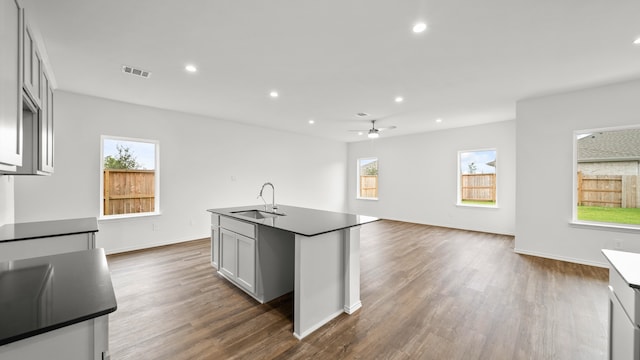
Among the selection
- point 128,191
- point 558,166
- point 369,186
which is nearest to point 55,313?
point 128,191

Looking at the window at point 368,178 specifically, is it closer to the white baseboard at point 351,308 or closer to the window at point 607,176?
the window at point 607,176

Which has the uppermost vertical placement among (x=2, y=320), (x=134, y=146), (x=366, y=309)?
(x=134, y=146)

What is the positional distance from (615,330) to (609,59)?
3.12 meters

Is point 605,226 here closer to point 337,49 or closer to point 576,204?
point 576,204

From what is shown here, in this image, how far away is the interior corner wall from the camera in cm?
357

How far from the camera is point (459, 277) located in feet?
10.9

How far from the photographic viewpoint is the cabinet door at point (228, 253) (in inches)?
115

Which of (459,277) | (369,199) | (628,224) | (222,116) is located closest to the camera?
(459,277)

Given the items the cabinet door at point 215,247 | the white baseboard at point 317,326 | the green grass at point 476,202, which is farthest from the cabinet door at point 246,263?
the green grass at point 476,202

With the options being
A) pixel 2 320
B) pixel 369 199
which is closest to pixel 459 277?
pixel 2 320

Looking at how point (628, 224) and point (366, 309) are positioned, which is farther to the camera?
point (628, 224)

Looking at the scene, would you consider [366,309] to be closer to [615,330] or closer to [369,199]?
[615,330]

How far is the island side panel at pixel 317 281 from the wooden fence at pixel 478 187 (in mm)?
5305

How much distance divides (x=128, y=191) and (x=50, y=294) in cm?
428
